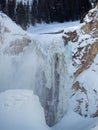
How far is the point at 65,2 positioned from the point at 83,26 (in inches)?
322

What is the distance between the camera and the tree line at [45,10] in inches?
1030

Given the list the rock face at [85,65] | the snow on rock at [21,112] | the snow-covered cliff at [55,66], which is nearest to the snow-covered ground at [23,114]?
the snow on rock at [21,112]

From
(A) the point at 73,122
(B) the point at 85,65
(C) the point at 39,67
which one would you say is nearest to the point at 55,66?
(C) the point at 39,67

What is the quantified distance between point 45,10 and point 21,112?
34.0 ft

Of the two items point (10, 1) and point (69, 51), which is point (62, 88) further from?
point (10, 1)

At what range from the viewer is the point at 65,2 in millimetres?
26938

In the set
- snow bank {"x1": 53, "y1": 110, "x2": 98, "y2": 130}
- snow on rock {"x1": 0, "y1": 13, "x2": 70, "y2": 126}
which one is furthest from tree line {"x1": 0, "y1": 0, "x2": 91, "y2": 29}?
snow bank {"x1": 53, "y1": 110, "x2": 98, "y2": 130}

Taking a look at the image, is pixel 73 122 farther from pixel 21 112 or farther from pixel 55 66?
pixel 55 66

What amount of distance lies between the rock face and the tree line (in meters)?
6.72

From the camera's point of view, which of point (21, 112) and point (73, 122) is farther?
point (21, 112)

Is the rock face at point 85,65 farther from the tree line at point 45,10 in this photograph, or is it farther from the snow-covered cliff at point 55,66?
the tree line at point 45,10

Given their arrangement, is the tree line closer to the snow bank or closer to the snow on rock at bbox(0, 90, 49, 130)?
the snow on rock at bbox(0, 90, 49, 130)

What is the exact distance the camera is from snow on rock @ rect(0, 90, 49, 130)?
18.2 meters

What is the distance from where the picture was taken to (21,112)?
18469 mm
